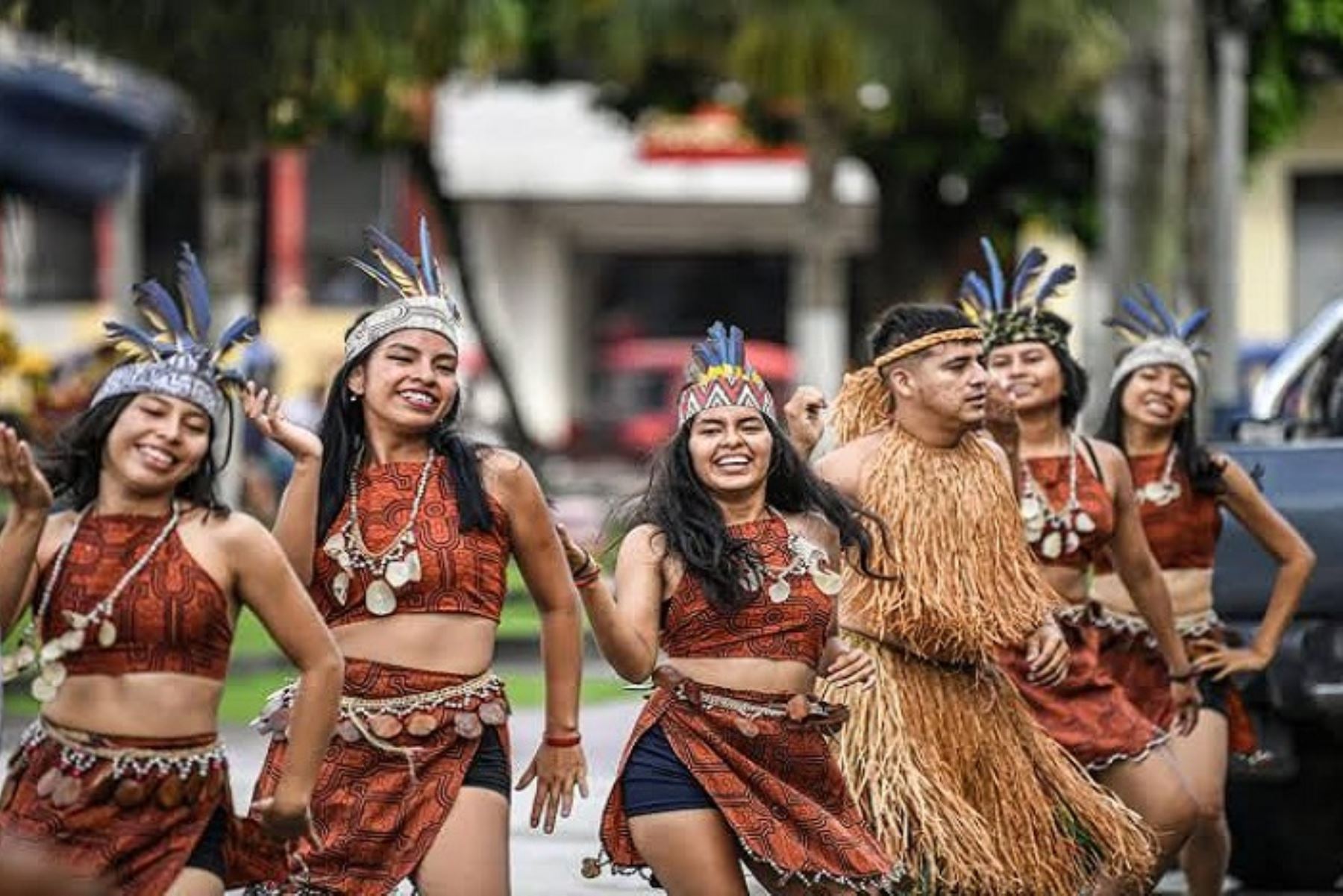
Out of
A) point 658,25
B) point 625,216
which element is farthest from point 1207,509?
point 625,216

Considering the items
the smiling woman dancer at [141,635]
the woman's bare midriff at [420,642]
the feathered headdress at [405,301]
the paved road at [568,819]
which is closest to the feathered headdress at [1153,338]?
the paved road at [568,819]

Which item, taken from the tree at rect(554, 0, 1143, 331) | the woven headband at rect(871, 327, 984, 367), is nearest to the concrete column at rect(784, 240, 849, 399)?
the tree at rect(554, 0, 1143, 331)

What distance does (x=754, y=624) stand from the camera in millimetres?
8555

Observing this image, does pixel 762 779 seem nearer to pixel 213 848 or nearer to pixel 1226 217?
pixel 213 848

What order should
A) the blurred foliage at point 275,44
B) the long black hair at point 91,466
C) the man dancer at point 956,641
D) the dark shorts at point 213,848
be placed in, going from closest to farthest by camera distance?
the dark shorts at point 213,848 → the long black hair at point 91,466 → the man dancer at point 956,641 → the blurred foliage at point 275,44

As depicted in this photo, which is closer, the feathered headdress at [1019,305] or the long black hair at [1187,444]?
the feathered headdress at [1019,305]

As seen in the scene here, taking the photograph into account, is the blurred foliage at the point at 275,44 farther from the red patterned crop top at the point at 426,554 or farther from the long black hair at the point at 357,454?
the red patterned crop top at the point at 426,554

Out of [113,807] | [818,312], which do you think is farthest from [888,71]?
[113,807]

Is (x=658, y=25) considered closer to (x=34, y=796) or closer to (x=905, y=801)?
(x=905, y=801)

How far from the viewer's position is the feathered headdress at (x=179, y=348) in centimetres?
749

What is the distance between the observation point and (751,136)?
35625 mm

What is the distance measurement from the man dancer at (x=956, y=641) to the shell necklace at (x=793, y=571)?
639 millimetres

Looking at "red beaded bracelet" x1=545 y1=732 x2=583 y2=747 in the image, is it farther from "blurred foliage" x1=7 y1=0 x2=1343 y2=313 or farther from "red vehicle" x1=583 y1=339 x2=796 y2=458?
"red vehicle" x1=583 y1=339 x2=796 y2=458

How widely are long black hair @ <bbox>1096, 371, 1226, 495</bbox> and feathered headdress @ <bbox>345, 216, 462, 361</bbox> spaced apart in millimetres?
2986
